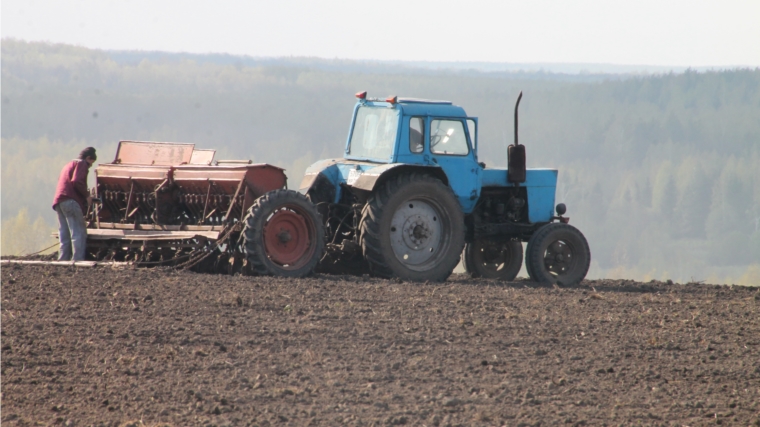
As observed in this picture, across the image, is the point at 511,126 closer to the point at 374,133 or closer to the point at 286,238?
the point at 374,133

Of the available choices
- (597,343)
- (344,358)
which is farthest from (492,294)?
(344,358)

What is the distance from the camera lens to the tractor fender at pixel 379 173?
39.7 ft

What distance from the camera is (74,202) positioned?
1221 cm

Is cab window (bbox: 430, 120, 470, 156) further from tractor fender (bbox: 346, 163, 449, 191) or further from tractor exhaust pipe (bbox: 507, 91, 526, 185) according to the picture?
tractor exhaust pipe (bbox: 507, 91, 526, 185)

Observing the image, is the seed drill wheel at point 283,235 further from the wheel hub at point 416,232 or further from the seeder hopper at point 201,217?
the wheel hub at point 416,232

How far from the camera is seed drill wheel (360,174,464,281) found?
12203mm

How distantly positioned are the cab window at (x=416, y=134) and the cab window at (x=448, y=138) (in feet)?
0.54

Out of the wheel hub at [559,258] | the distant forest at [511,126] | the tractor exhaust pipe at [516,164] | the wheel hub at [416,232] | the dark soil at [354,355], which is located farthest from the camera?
the distant forest at [511,126]

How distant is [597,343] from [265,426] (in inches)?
144

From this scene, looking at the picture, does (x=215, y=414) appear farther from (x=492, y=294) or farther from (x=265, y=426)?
(x=492, y=294)

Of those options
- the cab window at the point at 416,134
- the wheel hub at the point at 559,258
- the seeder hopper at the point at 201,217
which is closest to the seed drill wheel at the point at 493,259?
the wheel hub at the point at 559,258

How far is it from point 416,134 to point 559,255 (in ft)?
8.86

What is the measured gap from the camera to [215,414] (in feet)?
20.4

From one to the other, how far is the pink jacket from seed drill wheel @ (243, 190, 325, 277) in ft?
7.54
